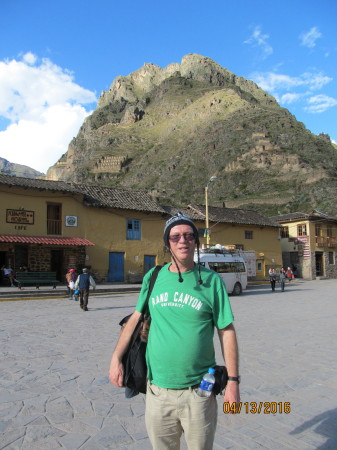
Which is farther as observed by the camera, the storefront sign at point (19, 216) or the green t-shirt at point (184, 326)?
the storefront sign at point (19, 216)

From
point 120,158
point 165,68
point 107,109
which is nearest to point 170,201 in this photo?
point 120,158

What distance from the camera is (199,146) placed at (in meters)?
112

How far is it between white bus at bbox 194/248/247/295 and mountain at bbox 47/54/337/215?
4427cm

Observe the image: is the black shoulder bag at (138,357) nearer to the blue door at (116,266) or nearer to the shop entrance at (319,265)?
the blue door at (116,266)

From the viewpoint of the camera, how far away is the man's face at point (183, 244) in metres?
2.46

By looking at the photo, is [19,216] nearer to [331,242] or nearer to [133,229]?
[133,229]

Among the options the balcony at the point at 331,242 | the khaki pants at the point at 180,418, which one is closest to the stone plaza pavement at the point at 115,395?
the khaki pants at the point at 180,418

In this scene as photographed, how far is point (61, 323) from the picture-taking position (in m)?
10.3

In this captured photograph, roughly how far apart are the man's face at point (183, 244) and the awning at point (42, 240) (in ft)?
71.1

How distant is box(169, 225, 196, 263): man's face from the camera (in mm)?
2461

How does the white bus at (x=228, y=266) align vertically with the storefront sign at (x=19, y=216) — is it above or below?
below

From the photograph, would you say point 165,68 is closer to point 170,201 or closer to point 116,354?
point 170,201

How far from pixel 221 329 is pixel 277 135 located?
340 ft

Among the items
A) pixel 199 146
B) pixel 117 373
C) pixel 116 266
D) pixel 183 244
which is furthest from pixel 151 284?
pixel 199 146
